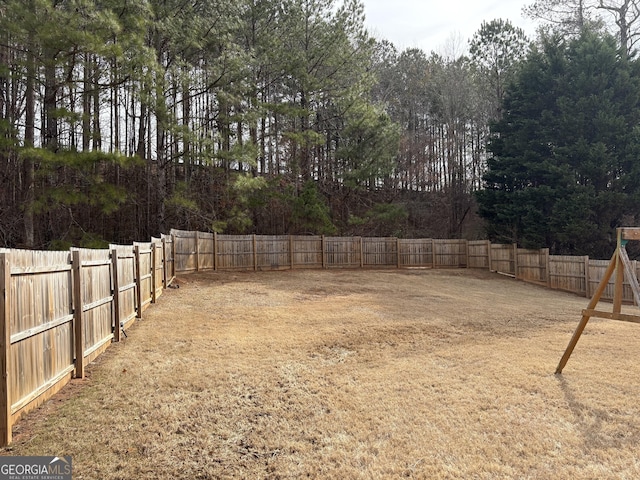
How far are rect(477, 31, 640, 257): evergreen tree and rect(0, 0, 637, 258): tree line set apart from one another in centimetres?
289

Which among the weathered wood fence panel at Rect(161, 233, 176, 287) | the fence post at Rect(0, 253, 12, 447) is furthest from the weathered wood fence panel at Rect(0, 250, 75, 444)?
the weathered wood fence panel at Rect(161, 233, 176, 287)

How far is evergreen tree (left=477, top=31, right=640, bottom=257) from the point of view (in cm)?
1966

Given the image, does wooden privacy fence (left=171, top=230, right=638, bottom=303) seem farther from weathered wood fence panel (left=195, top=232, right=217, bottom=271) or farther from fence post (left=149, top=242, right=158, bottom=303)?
fence post (left=149, top=242, right=158, bottom=303)

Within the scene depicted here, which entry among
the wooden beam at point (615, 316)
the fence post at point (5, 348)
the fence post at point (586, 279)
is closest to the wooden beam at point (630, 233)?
the wooden beam at point (615, 316)

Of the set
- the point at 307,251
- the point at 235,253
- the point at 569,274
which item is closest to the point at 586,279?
the point at 569,274

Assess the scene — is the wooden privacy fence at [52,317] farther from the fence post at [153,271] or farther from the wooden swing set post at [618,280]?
the wooden swing set post at [618,280]

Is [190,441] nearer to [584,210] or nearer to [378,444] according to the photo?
[378,444]

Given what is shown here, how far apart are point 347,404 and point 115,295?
398cm

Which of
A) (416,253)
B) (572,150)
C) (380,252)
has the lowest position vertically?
(416,253)

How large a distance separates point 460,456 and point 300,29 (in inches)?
857

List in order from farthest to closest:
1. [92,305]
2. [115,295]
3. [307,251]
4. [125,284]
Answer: [307,251]
[125,284]
[115,295]
[92,305]

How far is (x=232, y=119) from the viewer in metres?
17.4

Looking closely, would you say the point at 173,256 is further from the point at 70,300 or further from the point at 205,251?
the point at 70,300

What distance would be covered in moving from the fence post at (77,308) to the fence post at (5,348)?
4.90 feet
